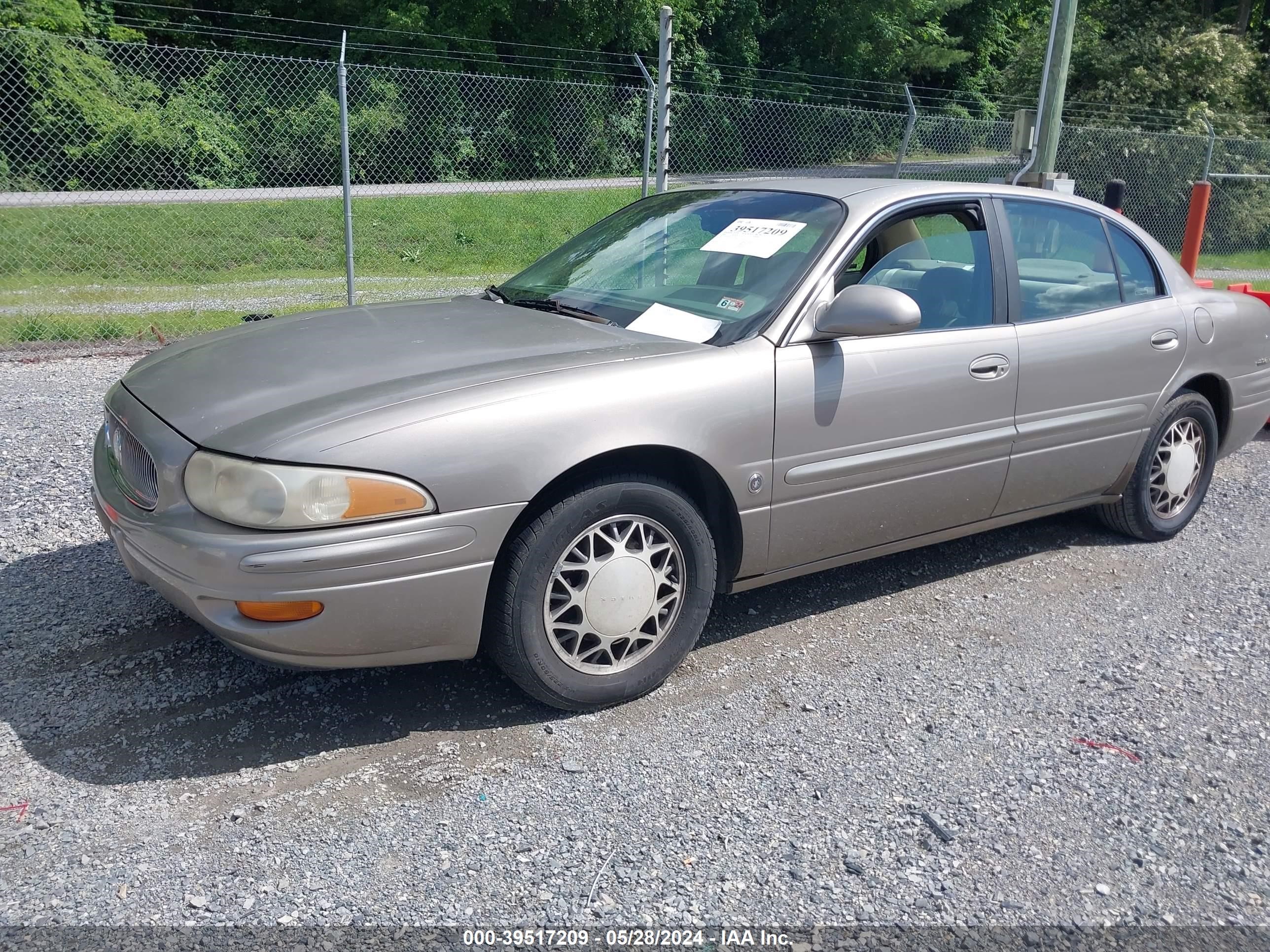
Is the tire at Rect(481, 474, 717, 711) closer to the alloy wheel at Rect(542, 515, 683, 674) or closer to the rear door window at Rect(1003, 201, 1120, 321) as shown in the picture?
the alloy wheel at Rect(542, 515, 683, 674)

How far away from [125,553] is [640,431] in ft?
5.11

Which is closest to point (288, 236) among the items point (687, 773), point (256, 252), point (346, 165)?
point (256, 252)

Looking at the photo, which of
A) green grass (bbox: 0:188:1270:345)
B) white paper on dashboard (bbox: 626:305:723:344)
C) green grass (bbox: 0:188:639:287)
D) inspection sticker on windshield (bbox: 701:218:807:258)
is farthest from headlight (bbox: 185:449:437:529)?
green grass (bbox: 0:188:639:287)

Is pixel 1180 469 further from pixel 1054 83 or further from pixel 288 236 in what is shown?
pixel 288 236

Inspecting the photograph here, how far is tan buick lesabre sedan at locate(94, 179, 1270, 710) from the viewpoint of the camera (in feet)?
9.02

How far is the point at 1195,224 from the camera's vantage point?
30.3ft

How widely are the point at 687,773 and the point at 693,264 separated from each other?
1.90m

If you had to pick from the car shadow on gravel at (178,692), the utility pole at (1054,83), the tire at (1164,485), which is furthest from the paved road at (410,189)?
the car shadow on gravel at (178,692)

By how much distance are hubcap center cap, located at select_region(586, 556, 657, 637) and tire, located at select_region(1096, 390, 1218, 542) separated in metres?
2.61

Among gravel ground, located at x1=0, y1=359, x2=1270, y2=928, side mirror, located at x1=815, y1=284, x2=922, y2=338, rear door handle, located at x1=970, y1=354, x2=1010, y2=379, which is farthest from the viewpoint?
rear door handle, located at x1=970, y1=354, x2=1010, y2=379

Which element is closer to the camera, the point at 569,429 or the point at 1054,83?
the point at 569,429

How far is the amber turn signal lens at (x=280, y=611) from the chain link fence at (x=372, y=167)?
9.29 m

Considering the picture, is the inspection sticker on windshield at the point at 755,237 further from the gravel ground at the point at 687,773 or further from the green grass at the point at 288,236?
the green grass at the point at 288,236

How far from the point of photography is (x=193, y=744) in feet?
9.80
